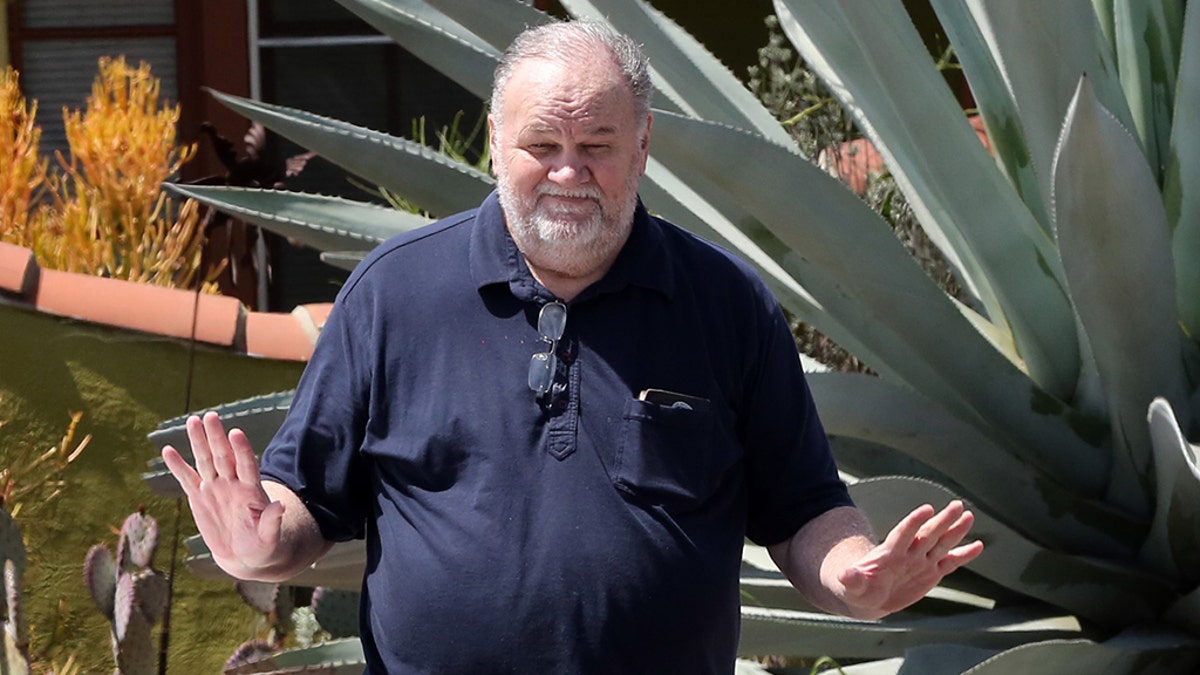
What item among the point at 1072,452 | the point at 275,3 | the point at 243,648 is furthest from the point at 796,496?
the point at 275,3

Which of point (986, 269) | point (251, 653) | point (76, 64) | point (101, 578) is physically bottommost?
point (251, 653)

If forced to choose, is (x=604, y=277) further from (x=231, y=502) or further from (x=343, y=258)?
(x=343, y=258)

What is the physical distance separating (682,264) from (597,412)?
9.1 inches

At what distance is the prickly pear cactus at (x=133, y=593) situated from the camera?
3264 mm

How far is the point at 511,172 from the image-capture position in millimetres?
1865

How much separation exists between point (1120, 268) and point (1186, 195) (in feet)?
1.50

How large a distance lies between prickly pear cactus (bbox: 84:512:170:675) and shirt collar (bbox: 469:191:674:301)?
5.34 ft

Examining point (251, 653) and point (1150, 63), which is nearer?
point (1150, 63)

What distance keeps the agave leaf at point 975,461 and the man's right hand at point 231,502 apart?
3.29 feet

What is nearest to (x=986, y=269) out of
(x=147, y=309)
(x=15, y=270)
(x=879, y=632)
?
(x=879, y=632)

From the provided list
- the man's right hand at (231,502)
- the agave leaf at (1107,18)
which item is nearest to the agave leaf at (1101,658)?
the man's right hand at (231,502)

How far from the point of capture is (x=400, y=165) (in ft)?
9.71

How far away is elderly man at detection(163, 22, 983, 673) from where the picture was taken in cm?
183

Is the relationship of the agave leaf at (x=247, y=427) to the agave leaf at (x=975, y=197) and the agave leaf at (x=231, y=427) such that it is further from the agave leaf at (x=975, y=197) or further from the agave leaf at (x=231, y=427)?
the agave leaf at (x=975, y=197)
